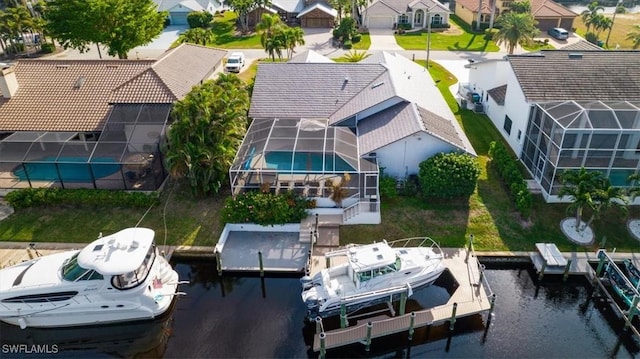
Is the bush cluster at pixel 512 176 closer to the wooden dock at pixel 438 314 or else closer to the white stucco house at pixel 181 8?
the wooden dock at pixel 438 314

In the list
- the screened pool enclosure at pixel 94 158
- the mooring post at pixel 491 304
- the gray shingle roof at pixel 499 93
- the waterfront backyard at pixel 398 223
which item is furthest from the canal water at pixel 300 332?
the gray shingle roof at pixel 499 93

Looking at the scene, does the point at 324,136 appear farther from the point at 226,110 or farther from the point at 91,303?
the point at 91,303

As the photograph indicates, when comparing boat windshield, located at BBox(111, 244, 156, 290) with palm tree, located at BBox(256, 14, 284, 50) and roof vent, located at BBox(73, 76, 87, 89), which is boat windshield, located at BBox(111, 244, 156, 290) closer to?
roof vent, located at BBox(73, 76, 87, 89)

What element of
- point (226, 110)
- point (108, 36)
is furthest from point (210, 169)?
point (108, 36)

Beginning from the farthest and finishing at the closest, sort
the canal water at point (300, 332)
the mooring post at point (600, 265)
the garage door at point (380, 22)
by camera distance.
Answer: the garage door at point (380, 22), the mooring post at point (600, 265), the canal water at point (300, 332)

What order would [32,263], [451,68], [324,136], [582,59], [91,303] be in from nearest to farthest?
[91,303]
[32,263]
[324,136]
[582,59]
[451,68]

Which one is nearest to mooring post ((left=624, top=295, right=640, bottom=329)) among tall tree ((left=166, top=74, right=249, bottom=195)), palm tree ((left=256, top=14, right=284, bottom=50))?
tall tree ((left=166, top=74, right=249, bottom=195))

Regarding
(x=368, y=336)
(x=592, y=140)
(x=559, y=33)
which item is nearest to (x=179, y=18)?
(x=559, y=33)

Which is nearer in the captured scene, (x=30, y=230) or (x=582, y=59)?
(x=30, y=230)

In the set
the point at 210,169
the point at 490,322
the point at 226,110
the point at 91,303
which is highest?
the point at 226,110
